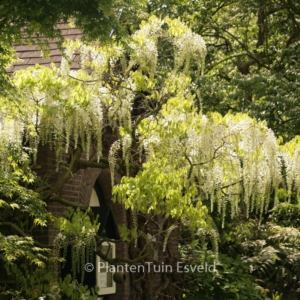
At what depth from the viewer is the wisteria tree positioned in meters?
6.90

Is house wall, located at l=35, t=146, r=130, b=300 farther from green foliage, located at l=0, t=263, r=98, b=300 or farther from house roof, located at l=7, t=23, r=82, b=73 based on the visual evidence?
house roof, located at l=7, t=23, r=82, b=73

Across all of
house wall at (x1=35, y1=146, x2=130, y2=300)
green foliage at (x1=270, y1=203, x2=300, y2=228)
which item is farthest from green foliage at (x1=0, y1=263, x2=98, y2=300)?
green foliage at (x1=270, y1=203, x2=300, y2=228)

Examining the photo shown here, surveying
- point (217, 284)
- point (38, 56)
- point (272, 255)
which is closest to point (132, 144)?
point (38, 56)

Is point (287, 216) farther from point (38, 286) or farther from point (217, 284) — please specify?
point (38, 286)

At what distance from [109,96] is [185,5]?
7.38 m

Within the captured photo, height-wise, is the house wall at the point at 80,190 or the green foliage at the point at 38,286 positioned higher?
the house wall at the point at 80,190

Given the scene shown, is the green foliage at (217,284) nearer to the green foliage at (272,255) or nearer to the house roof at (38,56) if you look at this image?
the green foliage at (272,255)

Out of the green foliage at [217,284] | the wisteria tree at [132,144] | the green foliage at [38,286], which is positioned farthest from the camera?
the green foliage at [217,284]

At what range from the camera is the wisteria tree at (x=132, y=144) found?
6.90 m

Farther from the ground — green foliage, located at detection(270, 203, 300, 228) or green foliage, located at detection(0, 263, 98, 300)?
green foliage, located at detection(270, 203, 300, 228)

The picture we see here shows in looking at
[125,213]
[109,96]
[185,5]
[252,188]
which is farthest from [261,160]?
[185,5]

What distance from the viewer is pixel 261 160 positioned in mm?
8000

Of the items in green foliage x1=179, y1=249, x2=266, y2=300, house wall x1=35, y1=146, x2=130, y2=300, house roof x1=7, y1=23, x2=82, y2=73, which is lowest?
green foliage x1=179, y1=249, x2=266, y2=300

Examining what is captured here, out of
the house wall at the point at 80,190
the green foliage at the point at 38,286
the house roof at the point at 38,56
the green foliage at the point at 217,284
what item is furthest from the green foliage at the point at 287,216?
the green foliage at the point at 38,286
